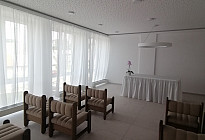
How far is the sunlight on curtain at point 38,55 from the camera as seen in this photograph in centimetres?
307

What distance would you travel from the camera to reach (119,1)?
2719 millimetres

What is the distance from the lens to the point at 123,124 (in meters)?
2.96

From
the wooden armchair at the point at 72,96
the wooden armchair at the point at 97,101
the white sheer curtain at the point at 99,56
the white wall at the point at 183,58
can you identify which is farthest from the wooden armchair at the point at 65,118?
the white wall at the point at 183,58

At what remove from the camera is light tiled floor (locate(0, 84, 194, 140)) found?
2.48 meters

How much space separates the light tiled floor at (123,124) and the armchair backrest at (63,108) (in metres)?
0.56

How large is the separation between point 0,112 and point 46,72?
4.72 feet

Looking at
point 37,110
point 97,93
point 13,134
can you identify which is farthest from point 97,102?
point 13,134

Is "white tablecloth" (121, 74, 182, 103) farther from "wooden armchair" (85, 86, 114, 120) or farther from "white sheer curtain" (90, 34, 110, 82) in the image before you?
"white sheer curtain" (90, 34, 110, 82)

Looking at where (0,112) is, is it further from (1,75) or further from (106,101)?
(106,101)

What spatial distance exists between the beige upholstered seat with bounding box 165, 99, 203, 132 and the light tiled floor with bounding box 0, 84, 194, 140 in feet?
1.51

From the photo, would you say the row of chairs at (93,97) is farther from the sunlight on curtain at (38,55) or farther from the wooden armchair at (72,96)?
the sunlight on curtain at (38,55)

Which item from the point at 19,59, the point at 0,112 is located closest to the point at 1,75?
the point at 19,59

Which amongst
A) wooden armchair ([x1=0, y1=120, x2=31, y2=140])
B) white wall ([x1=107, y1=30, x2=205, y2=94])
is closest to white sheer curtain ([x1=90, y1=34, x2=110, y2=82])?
white wall ([x1=107, y1=30, x2=205, y2=94])

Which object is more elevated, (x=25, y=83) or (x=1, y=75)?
(x=1, y=75)
